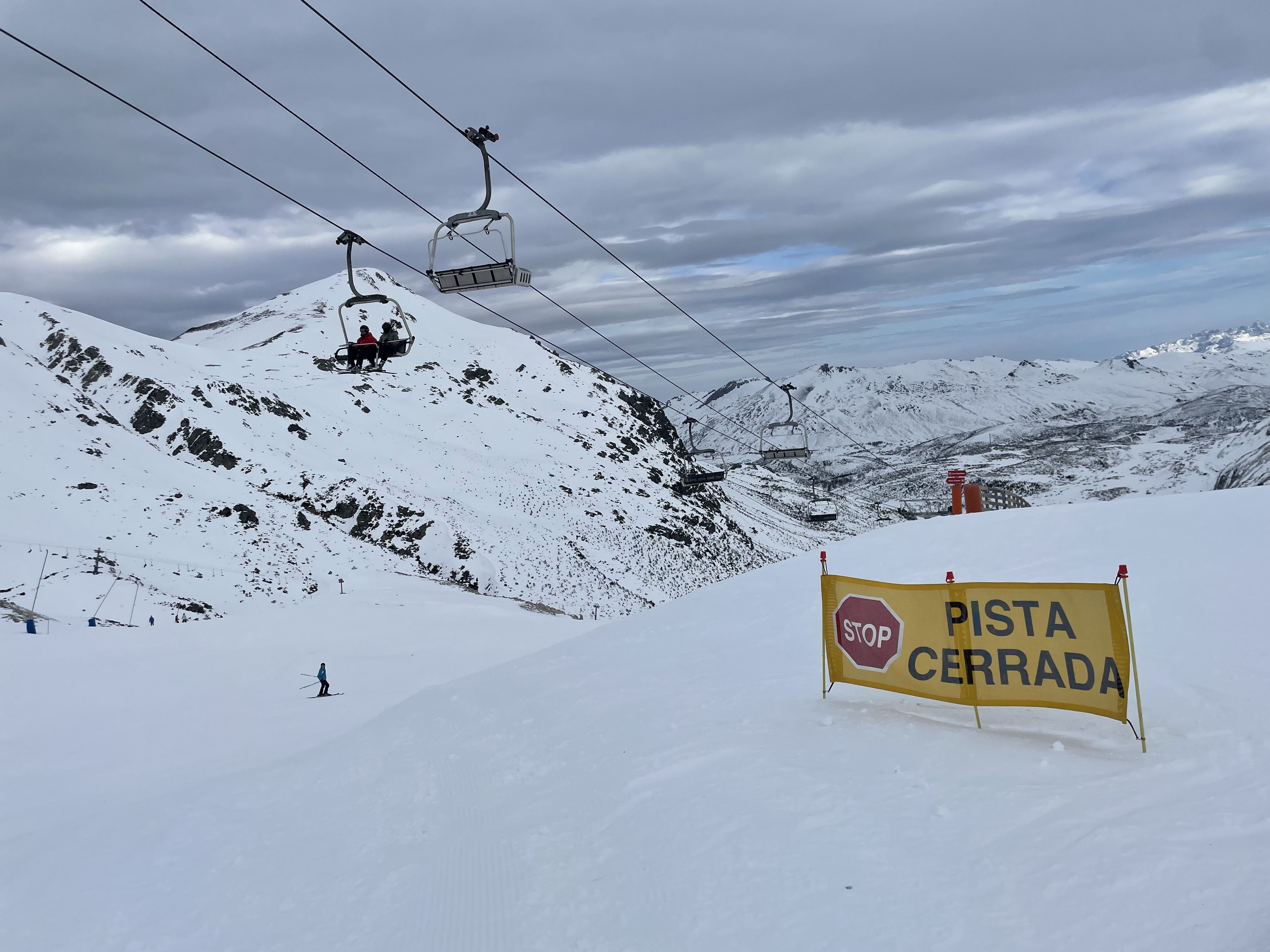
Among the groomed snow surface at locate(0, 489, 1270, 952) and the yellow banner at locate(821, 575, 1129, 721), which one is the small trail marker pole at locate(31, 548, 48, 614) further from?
the yellow banner at locate(821, 575, 1129, 721)

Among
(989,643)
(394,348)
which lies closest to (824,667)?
(989,643)

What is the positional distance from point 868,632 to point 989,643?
1.66 m

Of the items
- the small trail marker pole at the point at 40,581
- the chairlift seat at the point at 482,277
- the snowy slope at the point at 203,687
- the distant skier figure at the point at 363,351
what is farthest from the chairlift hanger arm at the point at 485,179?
the small trail marker pole at the point at 40,581

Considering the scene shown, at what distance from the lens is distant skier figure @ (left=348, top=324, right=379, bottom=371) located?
57.5 ft

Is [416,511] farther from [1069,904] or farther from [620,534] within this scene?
[1069,904]

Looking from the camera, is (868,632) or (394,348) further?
(394,348)

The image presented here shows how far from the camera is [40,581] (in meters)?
42.8

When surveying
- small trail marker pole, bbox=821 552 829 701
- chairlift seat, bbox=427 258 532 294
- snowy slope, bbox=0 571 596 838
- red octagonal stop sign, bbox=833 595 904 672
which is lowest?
snowy slope, bbox=0 571 596 838

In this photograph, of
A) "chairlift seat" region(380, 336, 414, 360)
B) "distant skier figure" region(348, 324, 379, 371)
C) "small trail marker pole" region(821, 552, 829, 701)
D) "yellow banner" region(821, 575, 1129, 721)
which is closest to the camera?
"yellow banner" region(821, 575, 1129, 721)

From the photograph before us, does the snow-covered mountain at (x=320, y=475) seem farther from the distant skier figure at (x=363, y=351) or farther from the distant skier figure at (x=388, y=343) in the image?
the distant skier figure at (x=388, y=343)

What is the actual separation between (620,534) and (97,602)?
69996mm

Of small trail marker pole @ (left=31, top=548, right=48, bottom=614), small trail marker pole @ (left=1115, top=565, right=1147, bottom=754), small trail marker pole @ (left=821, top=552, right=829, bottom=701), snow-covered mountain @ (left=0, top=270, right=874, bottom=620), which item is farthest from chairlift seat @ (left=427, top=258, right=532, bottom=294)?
small trail marker pole @ (left=31, top=548, right=48, bottom=614)

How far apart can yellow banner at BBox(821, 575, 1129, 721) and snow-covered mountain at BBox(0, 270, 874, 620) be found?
22.0 metres

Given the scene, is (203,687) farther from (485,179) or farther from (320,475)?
(320,475)
